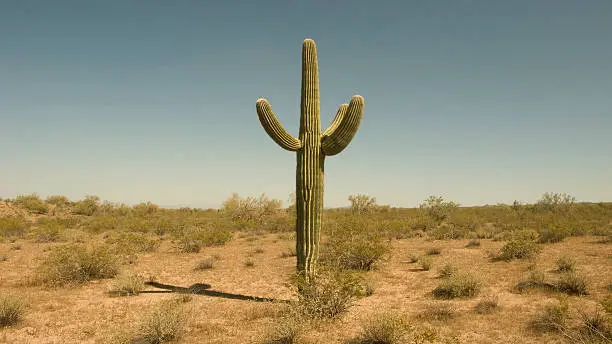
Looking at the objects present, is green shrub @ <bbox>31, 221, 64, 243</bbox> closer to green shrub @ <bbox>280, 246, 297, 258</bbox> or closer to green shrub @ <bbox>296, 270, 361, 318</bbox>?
green shrub @ <bbox>280, 246, 297, 258</bbox>

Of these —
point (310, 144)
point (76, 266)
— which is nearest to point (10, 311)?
point (76, 266)

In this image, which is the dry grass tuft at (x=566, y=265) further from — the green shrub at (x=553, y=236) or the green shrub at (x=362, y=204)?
the green shrub at (x=362, y=204)

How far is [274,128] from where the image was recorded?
26.2 feet

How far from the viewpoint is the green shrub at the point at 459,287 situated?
809cm

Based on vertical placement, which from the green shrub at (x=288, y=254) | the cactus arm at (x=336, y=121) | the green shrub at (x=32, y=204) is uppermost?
the cactus arm at (x=336, y=121)

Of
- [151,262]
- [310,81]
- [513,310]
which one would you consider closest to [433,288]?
[513,310]

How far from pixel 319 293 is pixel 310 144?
3.24 meters

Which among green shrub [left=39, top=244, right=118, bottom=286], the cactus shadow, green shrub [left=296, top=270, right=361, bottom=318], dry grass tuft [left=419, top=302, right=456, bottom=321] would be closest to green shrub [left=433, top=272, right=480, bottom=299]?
dry grass tuft [left=419, top=302, right=456, bottom=321]

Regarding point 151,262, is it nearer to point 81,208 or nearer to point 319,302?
point 319,302

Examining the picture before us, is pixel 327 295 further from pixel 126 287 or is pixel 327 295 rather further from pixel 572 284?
pixel 572 284

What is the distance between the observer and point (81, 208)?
34.3m

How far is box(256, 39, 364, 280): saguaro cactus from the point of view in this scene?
7738 mm

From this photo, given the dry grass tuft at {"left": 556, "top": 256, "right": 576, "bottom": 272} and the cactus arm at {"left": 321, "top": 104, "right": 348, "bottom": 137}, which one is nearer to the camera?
the cactus arm at {"left": 321, "top": 104, "right": 348, "bottom": 137}

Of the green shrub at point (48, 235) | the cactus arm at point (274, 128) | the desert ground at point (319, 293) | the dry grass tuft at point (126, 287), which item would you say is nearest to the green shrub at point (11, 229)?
the green shrub at point (48, 235)
